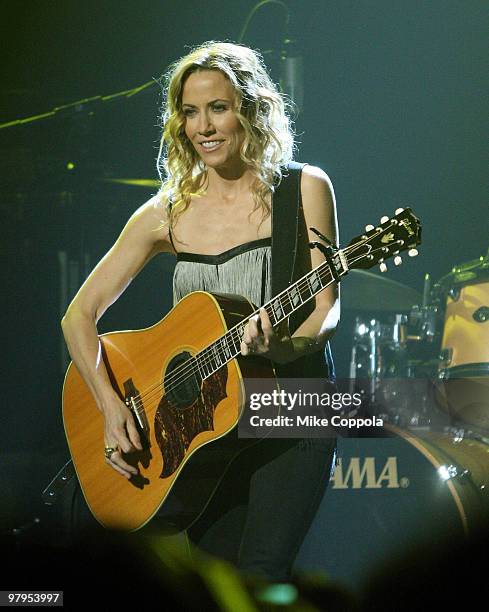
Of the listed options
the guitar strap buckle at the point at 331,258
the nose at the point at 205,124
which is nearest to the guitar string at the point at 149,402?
the guitar strap buckle at the point at 331,258

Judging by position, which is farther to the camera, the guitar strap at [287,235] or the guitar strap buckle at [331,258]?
the guitar strap at [287,235]

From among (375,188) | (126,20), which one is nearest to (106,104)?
(126,20)

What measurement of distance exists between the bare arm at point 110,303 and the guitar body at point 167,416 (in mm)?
35

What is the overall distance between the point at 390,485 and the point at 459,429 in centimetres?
29

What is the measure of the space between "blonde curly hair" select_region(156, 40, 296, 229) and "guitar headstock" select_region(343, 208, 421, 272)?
0.32 metres

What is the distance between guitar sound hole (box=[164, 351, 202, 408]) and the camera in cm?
238

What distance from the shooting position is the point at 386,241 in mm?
2209

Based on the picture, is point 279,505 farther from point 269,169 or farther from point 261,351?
point 269,169

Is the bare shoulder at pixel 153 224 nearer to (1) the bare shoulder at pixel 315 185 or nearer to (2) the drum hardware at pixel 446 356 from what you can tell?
(1) the bare shoulder at pixel 315 185

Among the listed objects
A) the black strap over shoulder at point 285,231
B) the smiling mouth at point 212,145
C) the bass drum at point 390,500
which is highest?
the smiling mouth at point 212,145

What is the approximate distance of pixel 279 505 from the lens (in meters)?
2.28

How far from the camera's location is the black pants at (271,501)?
2.28 metres

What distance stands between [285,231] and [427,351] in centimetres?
80

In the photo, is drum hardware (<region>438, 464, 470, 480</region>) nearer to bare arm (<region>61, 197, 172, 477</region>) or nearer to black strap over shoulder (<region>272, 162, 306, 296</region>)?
black strap over shoulder (<region>272, 162, 306, 296</region>)
